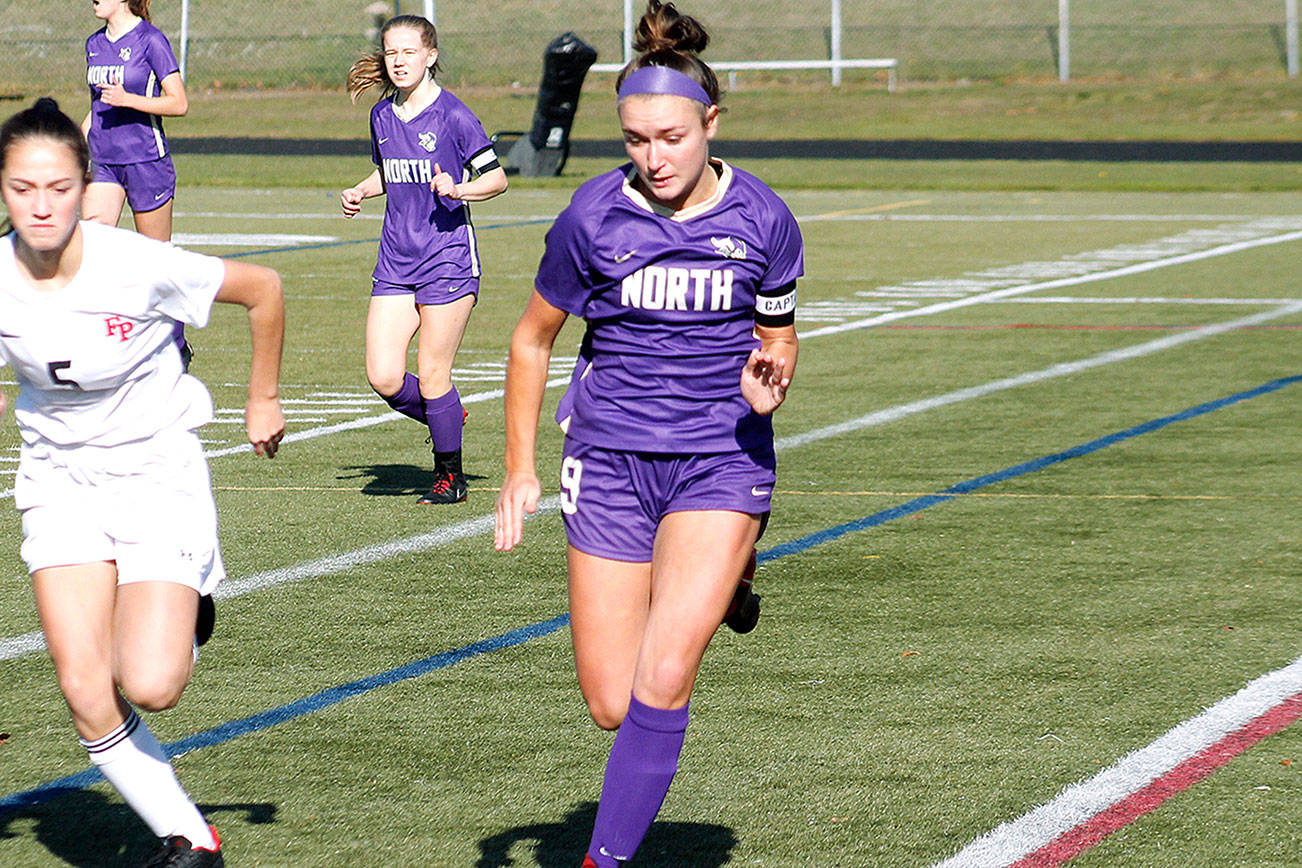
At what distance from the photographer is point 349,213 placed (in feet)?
32.0

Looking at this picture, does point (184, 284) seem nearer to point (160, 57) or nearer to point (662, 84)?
point (662, 84)

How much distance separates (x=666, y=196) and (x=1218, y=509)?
16.4 ft

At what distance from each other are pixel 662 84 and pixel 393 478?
5.36 meters

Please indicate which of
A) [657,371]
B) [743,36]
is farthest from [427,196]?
[743,36]

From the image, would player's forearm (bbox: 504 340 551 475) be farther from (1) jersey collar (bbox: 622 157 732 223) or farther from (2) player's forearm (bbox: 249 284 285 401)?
(2) player's forearm (bbox: 249 284 285 401)

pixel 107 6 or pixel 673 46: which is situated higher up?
pixel 107 6

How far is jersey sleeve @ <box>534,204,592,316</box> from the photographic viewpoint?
4.50 meters

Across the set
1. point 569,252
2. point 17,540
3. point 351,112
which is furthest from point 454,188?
point 351,112

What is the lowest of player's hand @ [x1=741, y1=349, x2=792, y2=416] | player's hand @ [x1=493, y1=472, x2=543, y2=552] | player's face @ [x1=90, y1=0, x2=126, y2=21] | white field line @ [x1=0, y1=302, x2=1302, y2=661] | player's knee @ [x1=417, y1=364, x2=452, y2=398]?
white field line @ [x1=0, y1=302, x2=1302, y2=661]

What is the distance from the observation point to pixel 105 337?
4391 millimetres

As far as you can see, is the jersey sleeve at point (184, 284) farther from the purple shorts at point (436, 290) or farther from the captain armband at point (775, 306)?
the purple shorts at point (436, 290)

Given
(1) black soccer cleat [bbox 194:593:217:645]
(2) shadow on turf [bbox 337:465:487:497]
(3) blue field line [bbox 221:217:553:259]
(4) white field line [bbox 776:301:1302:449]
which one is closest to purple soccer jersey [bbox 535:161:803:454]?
(1) black soccer cleat [bbox 194:593:217:645]

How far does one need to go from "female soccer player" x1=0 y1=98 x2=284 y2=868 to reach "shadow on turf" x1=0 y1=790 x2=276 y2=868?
0.33 metres

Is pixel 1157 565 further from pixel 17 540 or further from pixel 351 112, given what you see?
pixel 351 112
